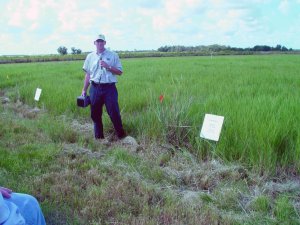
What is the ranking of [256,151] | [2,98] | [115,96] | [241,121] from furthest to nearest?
[2,98]
[115,96]
[241,121]
[256,151]

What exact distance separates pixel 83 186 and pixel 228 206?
1.41 metres

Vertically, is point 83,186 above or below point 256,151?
below

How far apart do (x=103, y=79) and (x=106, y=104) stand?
0.37 m

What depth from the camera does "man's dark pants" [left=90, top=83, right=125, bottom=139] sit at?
17.7 feet

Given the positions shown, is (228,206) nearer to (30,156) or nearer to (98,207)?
(98,207)

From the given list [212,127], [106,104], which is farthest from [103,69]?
[212,127]

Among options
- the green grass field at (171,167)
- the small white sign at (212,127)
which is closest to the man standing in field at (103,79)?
the green grass field at (171,167)

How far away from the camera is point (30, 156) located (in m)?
4.54

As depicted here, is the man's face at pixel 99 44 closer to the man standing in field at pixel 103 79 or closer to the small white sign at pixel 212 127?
the man standing in field at pixel 103 79

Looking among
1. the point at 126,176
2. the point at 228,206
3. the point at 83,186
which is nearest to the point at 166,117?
the point at 126,176

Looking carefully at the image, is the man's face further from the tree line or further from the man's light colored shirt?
the tree line

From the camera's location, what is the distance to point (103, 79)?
17.5 feet

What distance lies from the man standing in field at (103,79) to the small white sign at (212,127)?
157cm

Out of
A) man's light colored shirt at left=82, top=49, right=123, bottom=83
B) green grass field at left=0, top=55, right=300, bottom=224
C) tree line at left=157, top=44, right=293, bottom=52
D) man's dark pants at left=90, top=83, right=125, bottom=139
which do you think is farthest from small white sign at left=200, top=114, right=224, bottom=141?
tree line at left=157, top=44, right=293, bottom=52
